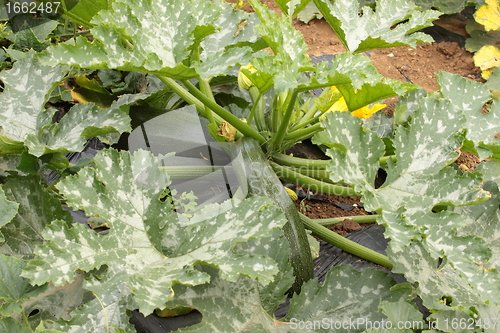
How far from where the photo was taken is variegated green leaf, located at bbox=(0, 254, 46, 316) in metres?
0.94

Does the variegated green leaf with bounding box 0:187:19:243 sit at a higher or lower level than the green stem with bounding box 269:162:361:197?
higher

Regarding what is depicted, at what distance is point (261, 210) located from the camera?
1036mm

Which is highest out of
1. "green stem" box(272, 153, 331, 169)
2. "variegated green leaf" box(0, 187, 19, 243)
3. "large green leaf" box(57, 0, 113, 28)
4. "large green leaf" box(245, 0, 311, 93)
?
"large green leaf" box(57, 0, 113, 28)

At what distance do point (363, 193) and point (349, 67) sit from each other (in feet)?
1.15

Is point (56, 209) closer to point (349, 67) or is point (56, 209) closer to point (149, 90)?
point (149, 90)

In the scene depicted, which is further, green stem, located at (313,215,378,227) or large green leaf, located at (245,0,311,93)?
green stem, located at (313,215,378,227)

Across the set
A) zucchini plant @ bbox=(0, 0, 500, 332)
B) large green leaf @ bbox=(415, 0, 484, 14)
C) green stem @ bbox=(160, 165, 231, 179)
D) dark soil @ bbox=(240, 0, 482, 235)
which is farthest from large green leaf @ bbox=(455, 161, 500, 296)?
large green leaf @ bbox=(415, 0, 484, 14)

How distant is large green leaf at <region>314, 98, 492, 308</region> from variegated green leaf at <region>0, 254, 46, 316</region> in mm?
819

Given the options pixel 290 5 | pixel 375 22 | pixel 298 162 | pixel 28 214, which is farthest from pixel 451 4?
pixel 28 214

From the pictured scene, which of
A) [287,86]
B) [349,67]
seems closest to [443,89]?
[349,67]

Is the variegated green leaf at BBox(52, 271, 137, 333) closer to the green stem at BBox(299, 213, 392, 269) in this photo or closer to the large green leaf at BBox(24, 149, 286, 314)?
the large green leaf at BBox(24, 149, 286, 314)

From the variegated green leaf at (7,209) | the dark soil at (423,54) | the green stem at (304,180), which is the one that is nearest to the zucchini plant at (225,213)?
the variegated green leaf at (7,209)

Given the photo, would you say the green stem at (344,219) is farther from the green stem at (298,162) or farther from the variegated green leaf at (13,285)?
the variegated green leaf at (13,285)

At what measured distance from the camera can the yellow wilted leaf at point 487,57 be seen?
2.69 metres
